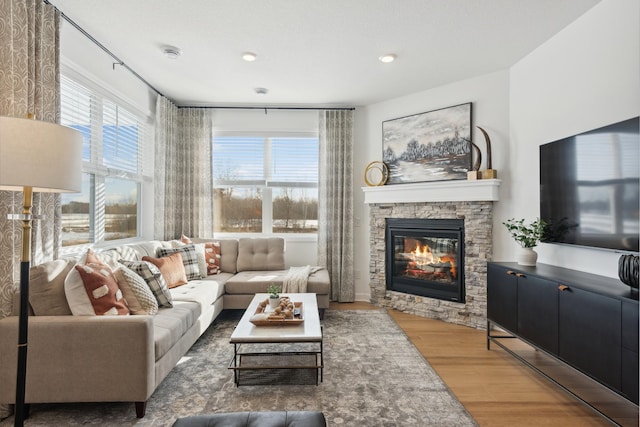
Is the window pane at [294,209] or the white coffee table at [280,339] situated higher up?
the window pane at [294,209]

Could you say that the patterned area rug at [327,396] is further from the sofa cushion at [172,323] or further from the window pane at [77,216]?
the window pane at [77,216]

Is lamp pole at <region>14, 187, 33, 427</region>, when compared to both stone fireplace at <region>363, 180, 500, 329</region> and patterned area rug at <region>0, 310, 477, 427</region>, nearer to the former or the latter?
patterned area rug at <region>0, 310, 477, 427</region>

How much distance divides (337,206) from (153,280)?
8.48ft

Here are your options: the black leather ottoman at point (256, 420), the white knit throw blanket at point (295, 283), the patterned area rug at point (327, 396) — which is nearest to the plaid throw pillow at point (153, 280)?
the patterned area rug at point (327, 396)

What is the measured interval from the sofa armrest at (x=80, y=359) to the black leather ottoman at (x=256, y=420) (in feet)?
2.66

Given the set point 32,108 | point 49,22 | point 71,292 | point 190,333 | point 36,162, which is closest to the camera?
point 36,162

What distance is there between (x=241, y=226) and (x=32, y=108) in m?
2.87

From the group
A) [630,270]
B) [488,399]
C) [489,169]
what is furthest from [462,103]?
[488,399]

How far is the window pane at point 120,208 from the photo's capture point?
3465 millimetres

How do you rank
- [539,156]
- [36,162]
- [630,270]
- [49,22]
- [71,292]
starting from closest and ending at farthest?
[36,162] → [630,270] → [71,292] → [49,22] → [539,156]

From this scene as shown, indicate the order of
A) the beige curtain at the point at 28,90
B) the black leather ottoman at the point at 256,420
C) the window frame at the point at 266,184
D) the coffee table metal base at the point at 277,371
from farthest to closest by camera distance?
1. the window frame at the point at 266,184
2. the coffee table metal base at the point at 277,371
3. the beige curtain at the point at 28,90
4. the black leather ottoman at the point at 256,420

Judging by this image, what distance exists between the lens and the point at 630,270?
180cm

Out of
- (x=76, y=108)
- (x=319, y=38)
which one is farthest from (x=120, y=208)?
(x=319, y=38)

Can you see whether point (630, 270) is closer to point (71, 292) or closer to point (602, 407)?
point (602, 407)
